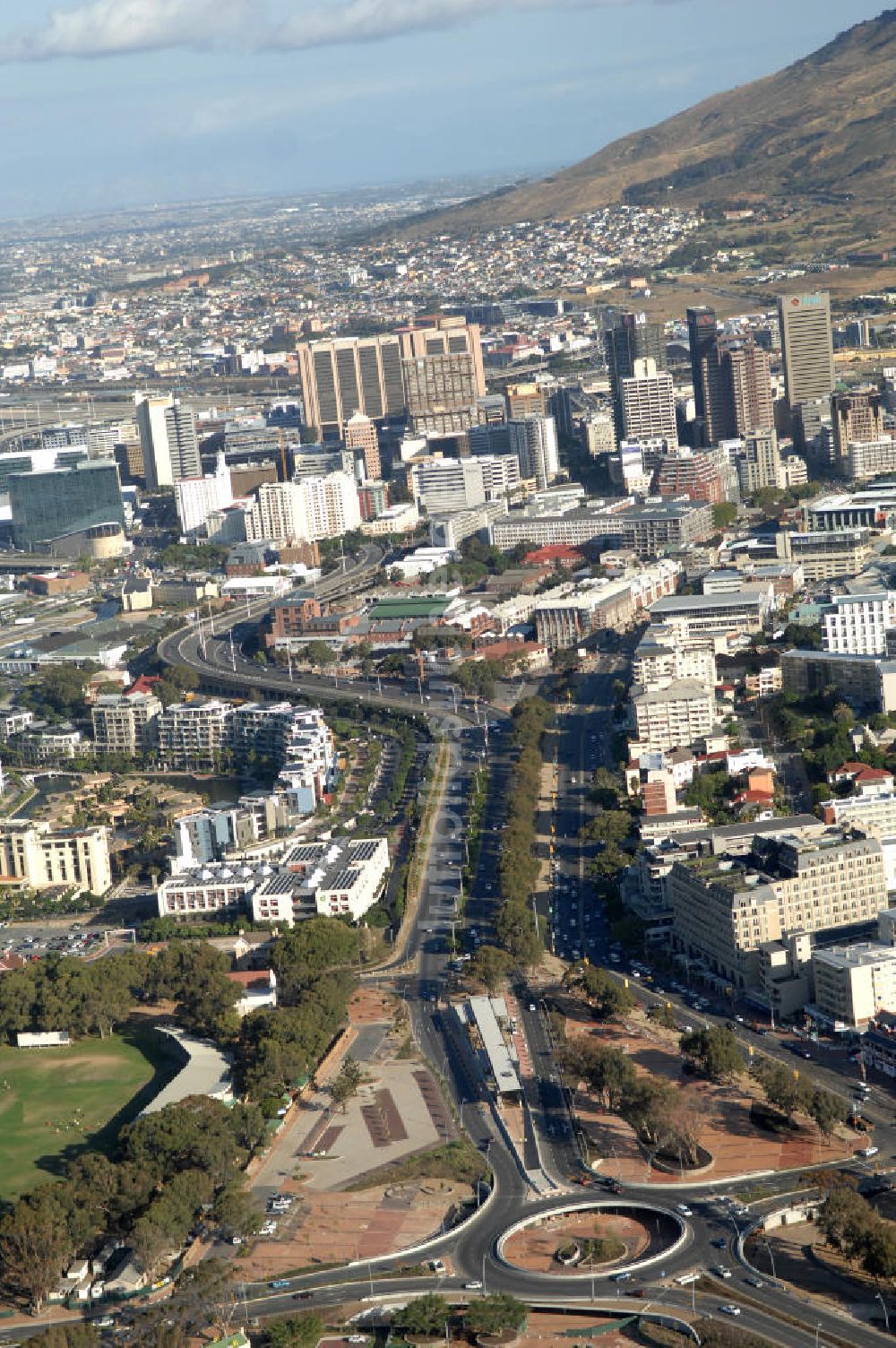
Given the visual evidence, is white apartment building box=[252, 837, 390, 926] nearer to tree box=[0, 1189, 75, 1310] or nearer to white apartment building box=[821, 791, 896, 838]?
white apartment building box=[821, 791, 896, 838]

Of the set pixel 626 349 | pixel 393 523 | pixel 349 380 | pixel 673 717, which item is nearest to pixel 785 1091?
pixel 673 717

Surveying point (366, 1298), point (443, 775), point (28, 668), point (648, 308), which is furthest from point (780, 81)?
point (366, 1298)

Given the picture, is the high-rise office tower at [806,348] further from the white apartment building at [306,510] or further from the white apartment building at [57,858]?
the white apartment building at [57,858]

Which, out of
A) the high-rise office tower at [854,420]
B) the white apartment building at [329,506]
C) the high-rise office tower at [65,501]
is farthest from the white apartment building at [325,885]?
the high-rise office tower at [65,501]

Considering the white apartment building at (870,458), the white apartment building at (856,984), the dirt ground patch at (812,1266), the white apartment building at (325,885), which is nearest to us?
the dirt ground patch at (812,1266)

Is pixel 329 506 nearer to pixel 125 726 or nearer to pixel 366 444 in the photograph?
pixel 366 444

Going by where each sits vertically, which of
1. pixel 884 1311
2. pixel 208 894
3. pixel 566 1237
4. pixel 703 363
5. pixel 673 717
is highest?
pixel 703 363

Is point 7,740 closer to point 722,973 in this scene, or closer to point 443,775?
point 443,775
